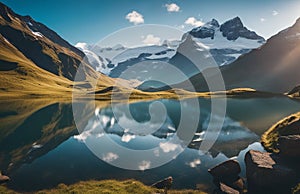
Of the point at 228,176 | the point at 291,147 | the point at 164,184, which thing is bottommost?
the point at 164,184

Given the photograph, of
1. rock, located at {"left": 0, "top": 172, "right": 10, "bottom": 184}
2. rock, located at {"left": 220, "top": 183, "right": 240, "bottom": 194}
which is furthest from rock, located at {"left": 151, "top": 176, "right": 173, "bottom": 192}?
rock, located at {"left": 0, "top": 172, "right": 10, "bottom": 184}

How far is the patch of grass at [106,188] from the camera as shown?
22672 mm

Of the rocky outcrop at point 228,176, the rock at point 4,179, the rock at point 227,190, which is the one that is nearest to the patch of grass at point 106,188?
the rock at point 4,179

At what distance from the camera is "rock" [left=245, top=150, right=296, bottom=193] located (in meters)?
22.0

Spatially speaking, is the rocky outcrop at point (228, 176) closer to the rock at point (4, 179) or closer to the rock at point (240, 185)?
the rock at point (240, 185)

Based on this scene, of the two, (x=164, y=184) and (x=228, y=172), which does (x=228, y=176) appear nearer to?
(x=228, y=172)

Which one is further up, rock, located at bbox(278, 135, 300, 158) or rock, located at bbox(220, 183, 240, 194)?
rock, located at bbox(278, 135, 300, 158)

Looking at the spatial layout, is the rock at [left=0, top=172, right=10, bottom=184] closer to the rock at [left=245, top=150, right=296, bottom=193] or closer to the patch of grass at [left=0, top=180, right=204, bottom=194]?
the patch of grass at [left=0, top=180, right=204, bottom=194]

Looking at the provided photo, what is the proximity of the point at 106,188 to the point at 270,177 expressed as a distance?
49.6ft

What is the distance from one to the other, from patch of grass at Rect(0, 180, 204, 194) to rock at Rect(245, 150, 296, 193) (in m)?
5.38

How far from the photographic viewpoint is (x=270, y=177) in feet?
72.7

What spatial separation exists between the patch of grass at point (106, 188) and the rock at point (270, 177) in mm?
5385

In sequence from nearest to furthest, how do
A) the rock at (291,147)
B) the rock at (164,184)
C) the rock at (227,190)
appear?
the rock at (227,190), the rock at (164,184), the rock at (291,147)

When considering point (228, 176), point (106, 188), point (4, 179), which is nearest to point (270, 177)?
point (228, 176)
